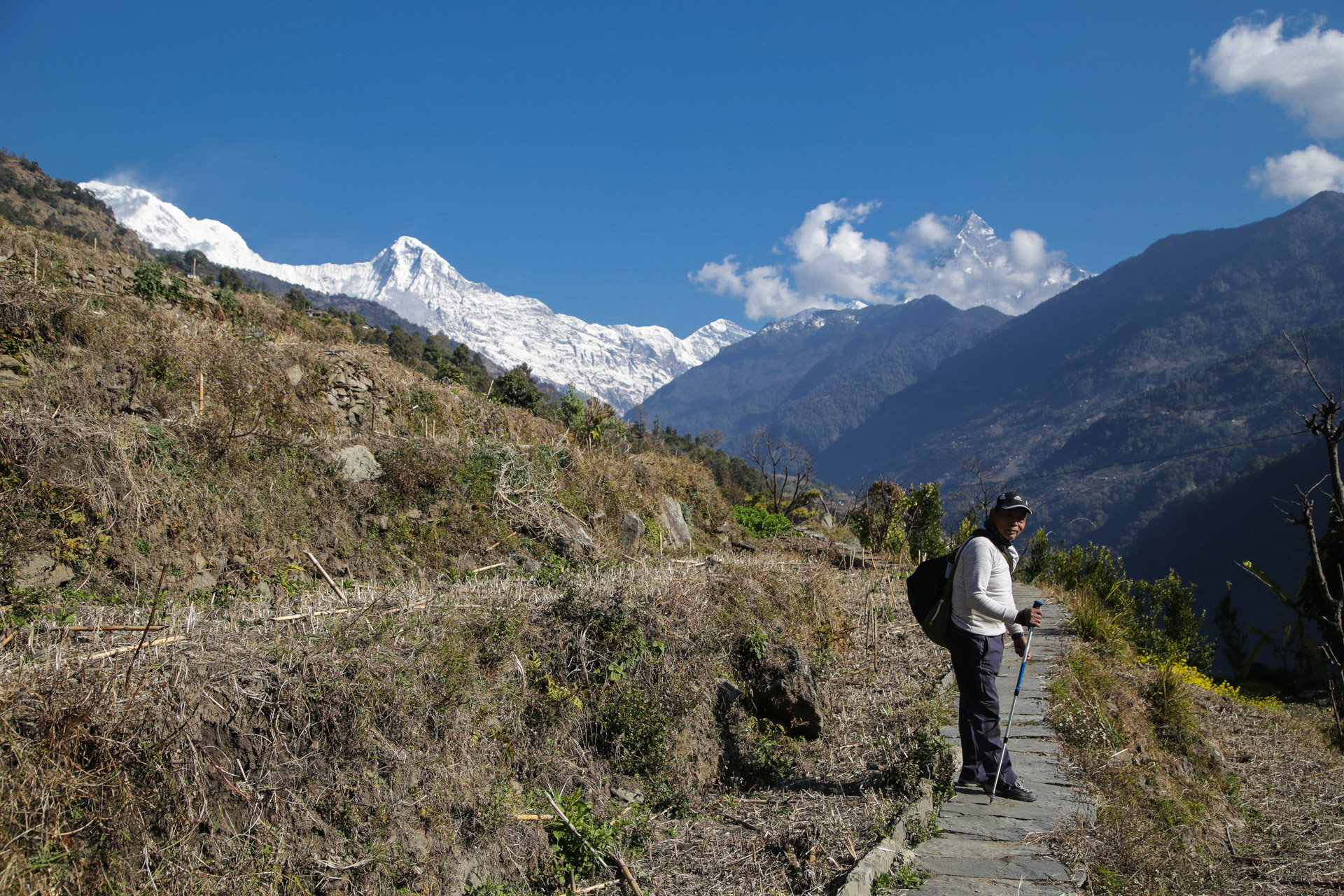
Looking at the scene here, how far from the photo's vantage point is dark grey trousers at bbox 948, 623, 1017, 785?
14.1 feet

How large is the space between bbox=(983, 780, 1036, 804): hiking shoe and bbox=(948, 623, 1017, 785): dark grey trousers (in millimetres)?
34

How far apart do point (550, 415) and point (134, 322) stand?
897 cm

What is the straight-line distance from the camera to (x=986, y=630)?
4.30m

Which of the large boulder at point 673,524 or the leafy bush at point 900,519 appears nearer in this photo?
the large boulder at point 673,524

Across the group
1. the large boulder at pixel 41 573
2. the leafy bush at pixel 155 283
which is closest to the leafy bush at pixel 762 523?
the large boulder at pixel 41 573

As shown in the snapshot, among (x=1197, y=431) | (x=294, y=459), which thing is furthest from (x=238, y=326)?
(x=1197, y=431)

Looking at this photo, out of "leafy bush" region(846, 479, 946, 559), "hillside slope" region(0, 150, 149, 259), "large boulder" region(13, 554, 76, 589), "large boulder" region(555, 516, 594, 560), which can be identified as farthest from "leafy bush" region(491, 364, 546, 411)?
"hillside slope" region(0, 150, 149, 259)

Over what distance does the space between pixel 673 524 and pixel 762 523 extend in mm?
3366

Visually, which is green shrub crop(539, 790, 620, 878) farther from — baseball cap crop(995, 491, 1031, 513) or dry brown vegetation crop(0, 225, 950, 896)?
baseball cap crop(995, 491, 1031, 513)

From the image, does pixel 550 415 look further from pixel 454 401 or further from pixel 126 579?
pixel 126 579

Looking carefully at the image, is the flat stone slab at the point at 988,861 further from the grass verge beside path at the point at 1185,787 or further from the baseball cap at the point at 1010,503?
the baseball cap at the point at 1010,503

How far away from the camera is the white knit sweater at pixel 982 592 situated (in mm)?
4238

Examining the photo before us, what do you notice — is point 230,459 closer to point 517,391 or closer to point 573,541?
point 573,541

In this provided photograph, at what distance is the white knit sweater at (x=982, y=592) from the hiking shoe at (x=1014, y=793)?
3.32 ft
